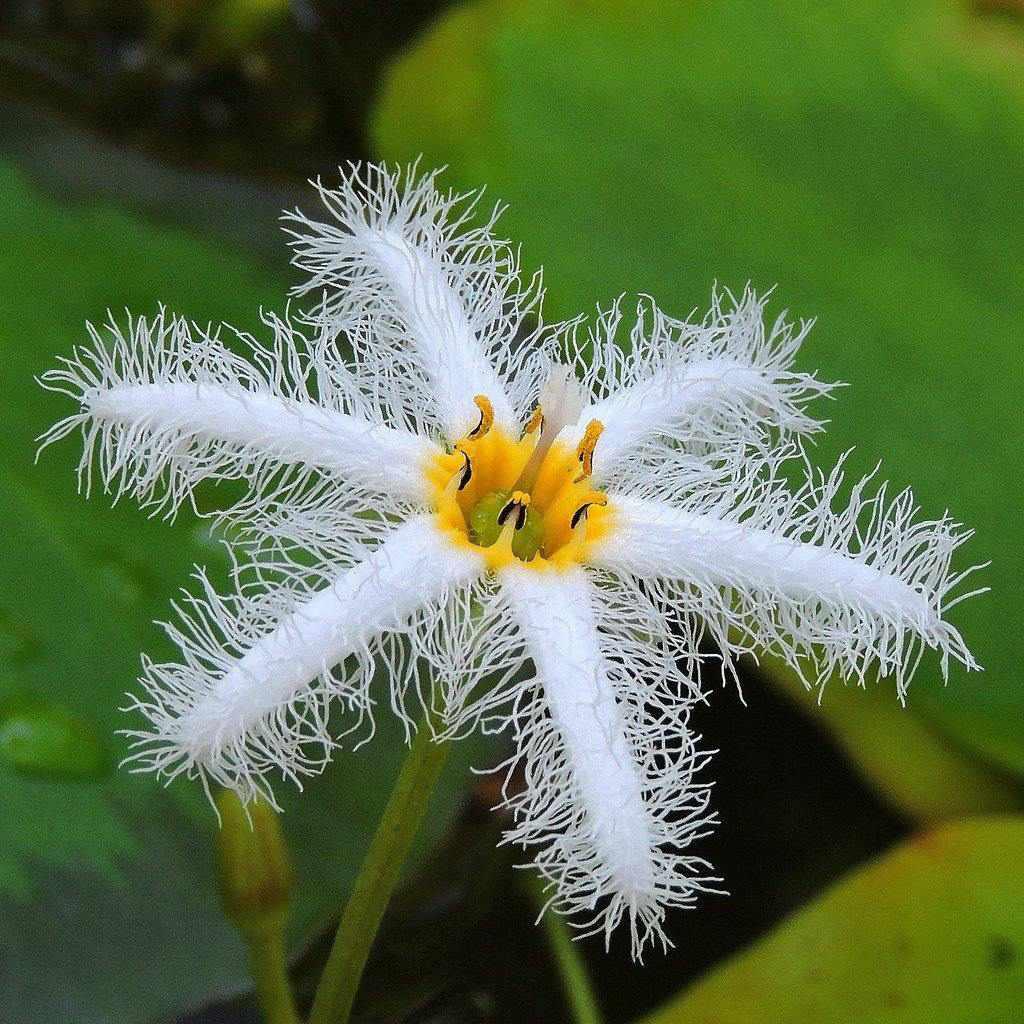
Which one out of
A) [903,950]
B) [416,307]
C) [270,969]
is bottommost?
[270,969]

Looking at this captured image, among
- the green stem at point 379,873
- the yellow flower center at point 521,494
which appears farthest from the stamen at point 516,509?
the green stem at point 379,873

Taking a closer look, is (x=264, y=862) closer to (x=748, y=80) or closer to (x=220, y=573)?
(x=220, y=573)

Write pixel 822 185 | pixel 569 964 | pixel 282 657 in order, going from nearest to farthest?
pixel 282 657
pixel 569 964
pixel 822 185

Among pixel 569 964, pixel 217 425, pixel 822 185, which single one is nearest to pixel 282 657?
pixel 217 425

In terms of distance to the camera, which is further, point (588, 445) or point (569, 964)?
point (569, 964)

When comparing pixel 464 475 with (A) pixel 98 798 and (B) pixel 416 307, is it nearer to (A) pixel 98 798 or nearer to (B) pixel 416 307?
(B) pixel 416 307

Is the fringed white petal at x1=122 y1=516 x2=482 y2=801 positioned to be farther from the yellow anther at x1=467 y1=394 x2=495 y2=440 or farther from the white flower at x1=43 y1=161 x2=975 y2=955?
the yellow anther at x1=467 y1=394 x2=495 y2=440

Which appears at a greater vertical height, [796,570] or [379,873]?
[796,570]
